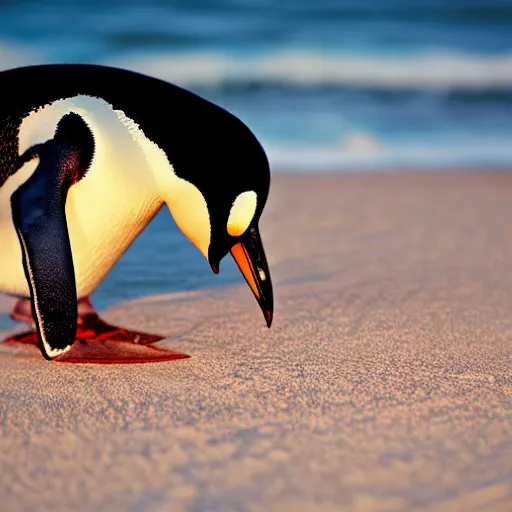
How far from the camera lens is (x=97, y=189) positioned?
225cm

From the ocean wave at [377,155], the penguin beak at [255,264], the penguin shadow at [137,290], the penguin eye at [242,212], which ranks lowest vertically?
the ocean wave at [377,155]

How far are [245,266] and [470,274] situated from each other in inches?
45.7

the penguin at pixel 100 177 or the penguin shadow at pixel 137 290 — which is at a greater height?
the penguin at pixel 100 177

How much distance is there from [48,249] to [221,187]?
1.33 feet

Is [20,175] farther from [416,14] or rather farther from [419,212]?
[416,14]

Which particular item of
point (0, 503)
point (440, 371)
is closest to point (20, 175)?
point (0, 503)

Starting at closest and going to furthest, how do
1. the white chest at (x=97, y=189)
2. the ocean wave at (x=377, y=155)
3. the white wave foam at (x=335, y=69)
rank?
the white chest at (x=97, y=189)
the ocean wave at (x=377, y=155)
the white wave foam at (x=335, y=69)

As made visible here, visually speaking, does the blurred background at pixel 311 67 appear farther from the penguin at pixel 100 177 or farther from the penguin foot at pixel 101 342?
the penguin at pixel 100 177

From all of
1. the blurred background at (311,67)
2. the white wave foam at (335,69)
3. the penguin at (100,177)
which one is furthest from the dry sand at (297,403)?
the white wave foam at (335,69)

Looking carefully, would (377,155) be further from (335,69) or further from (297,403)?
(297,403)

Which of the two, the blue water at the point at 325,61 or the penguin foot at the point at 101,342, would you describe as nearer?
the penguin foot at the point at 101,342

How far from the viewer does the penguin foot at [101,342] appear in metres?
2.29

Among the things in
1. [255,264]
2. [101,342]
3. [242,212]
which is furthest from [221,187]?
[101,342]

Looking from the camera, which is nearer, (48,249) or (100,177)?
(48,249)
